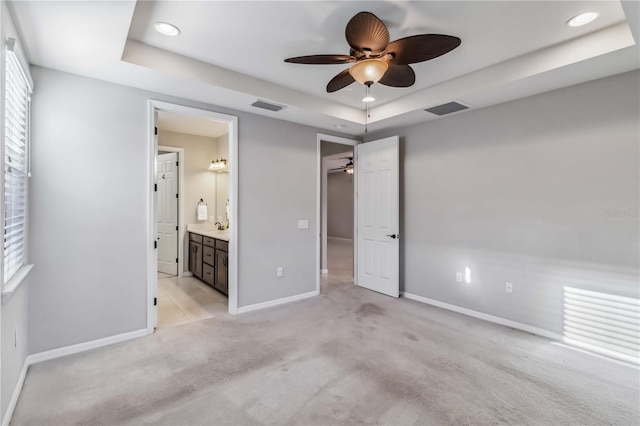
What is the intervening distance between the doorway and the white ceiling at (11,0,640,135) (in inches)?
72.3

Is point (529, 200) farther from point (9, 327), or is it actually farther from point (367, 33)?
point (9, 327)

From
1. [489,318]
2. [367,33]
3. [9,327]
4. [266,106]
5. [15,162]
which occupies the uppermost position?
[266,106]

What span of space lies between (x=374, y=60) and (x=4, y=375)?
10.1 feet

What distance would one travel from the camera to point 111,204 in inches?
114

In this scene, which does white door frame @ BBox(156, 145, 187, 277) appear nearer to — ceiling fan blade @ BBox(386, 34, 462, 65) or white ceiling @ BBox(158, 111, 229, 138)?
white ceiling @ BBox(158, 111, 229, 138)

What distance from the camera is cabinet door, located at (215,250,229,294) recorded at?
4246 mm

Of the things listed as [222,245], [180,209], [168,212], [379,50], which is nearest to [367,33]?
[379,50]

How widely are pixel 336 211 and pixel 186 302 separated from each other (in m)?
8.00

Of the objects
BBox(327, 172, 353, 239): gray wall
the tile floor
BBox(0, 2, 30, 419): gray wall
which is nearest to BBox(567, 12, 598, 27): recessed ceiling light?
BBox(0, 2, 30, 419): gray wall

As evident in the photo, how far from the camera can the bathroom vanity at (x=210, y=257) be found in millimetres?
4305

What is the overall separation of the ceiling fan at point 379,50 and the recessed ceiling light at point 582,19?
102 centimetres

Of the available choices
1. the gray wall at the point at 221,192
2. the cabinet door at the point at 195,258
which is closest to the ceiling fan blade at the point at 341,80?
the cabinet door at the point at 195,258

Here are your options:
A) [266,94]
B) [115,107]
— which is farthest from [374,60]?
[115,107]

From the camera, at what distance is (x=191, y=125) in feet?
16.5
